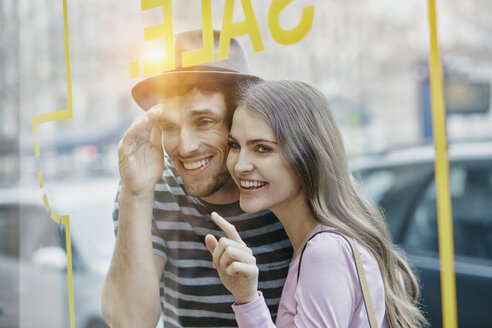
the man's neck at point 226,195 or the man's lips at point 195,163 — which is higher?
the man's lips at point 195,163

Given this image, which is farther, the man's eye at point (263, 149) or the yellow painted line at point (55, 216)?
the yellow painted line at point (55, 216)

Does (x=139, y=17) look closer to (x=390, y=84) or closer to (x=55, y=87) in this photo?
(x=55, y=87)

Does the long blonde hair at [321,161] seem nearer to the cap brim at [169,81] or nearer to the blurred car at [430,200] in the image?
the cap brim at [169,81]

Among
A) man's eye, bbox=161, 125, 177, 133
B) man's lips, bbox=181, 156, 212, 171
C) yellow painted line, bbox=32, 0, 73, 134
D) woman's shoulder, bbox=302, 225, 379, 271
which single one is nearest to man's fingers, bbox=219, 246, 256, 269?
woman's shoulder, bbox=302, 225, 379, 271

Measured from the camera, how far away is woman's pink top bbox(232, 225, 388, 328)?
1.15 m

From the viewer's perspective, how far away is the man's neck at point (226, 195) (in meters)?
1.45

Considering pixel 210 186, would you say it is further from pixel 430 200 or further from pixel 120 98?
pixel 430 200

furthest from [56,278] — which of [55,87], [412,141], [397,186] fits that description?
[412,141]

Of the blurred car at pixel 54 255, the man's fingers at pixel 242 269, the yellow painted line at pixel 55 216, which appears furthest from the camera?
the blurred car at pixel 54 255

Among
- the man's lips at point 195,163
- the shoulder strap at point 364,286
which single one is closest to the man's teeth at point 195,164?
the man's lips at point 195,163

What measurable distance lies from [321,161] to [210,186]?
0.34 metres

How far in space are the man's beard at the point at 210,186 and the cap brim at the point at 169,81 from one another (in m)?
0.25

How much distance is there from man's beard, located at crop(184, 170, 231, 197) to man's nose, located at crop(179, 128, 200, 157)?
9 centimetres

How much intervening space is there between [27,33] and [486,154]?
2460 mm
